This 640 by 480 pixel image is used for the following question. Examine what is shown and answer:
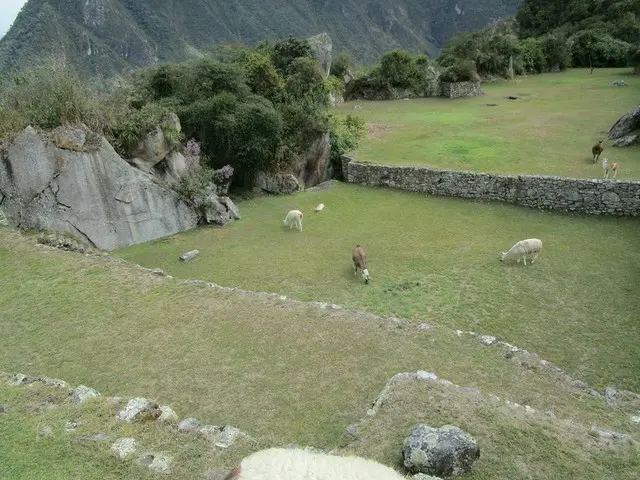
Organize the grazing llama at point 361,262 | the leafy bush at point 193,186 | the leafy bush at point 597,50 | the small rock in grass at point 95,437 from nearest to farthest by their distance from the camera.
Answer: the small rock in grass at point 95,437 < the grazing llama at point 361,262 < the leafy bush at point 193,186 < the leafy bush at point 597,50

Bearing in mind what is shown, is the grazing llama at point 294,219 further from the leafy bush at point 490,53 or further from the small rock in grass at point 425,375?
the leafy bush at point 490,53

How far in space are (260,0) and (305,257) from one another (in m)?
103

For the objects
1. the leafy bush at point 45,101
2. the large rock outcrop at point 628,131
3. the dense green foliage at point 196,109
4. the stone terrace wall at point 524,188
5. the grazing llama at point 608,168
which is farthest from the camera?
the large rock outcrop at point 628,131

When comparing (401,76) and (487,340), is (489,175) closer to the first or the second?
(487,340)

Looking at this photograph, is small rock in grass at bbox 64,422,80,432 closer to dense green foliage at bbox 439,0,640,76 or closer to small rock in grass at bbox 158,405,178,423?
small rock in grass at bbox 158,405,178,423

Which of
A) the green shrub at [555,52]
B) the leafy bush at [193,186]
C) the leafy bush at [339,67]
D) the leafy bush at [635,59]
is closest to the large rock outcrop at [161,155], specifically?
the leafy bush at [193,186]

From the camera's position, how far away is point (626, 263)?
500 inches

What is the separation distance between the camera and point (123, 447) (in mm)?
5574

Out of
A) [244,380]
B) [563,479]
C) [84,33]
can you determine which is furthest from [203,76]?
[84,33]

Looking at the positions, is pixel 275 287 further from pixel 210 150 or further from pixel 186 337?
pixel 210 150

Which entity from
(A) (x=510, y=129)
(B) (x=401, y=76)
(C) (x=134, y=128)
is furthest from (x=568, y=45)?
(C) (x=134, y=128)

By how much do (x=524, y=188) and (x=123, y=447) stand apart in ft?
50.5

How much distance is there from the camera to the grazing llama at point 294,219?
16.6 m

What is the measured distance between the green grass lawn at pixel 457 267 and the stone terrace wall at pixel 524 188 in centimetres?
46
